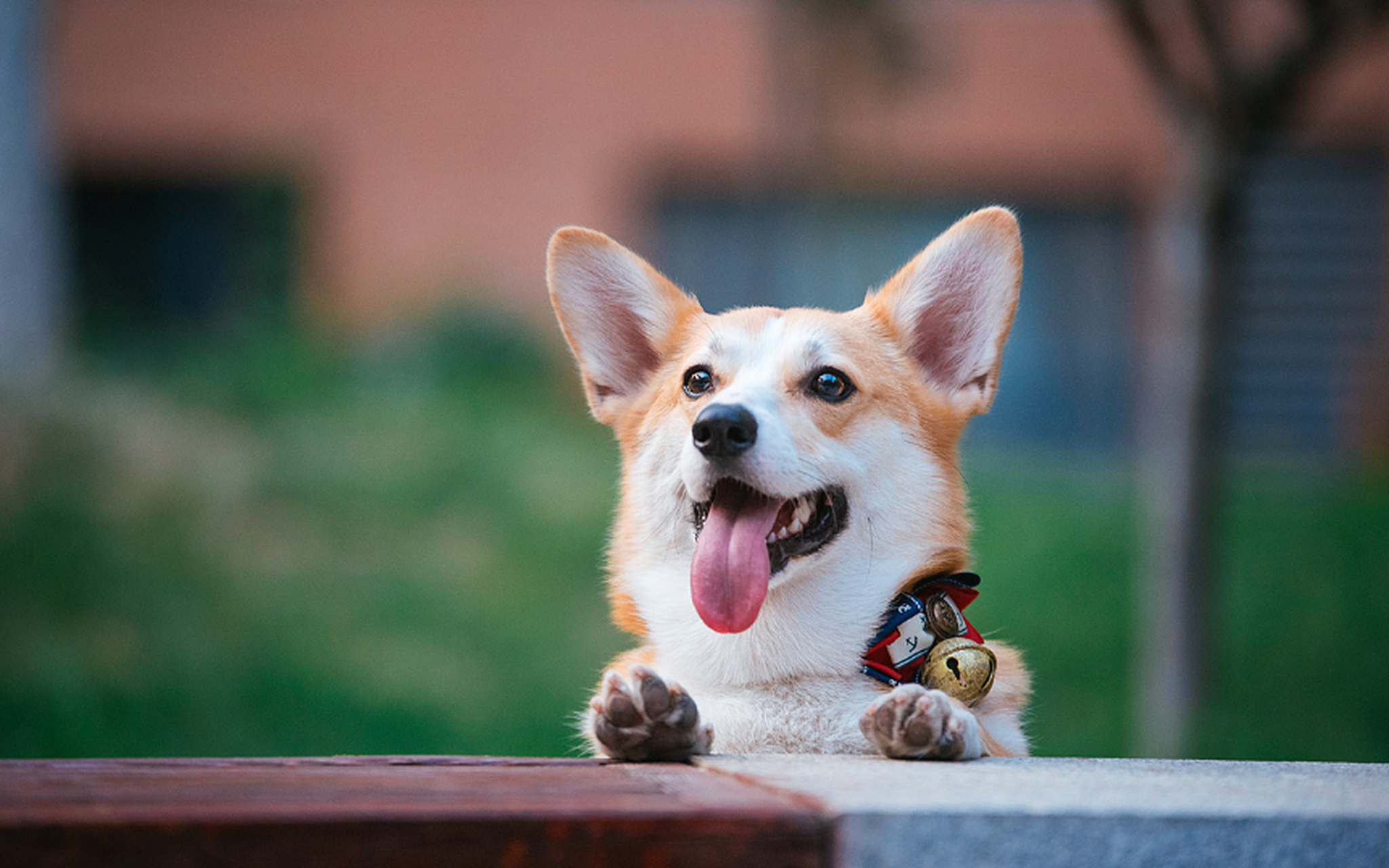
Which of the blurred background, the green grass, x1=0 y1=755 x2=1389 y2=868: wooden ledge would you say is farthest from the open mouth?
the green grass

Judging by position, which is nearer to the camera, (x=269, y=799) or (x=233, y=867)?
(x=233, y=867)

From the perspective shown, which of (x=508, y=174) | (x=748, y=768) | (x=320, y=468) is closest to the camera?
(x=748, y=768)

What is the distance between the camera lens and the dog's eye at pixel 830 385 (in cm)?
257

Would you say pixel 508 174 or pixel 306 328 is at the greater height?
pixel 508 174

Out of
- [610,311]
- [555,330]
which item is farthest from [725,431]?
[555,330]

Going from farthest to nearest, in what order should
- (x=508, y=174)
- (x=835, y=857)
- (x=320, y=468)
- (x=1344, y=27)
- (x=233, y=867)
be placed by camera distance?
(x=508, y=174)
(x=320, y=468)
(x=1344, y=27)
(x=835, y=857)
(x=233, y=867)

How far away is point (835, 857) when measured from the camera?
167 centimetres

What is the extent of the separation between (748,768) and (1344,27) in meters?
3.52

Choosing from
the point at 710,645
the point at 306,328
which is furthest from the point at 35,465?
the point at 710,645

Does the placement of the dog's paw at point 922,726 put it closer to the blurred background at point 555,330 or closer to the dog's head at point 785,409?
the dog's head at point 785,409

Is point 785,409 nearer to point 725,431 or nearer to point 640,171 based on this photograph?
point 725,431

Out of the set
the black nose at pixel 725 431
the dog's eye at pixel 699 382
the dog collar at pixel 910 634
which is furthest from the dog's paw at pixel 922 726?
the dog's eye at pixel 699 382

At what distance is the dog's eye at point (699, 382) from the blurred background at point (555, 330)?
228 centimetres

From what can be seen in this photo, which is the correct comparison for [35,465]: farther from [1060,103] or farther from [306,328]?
[1060,103]
